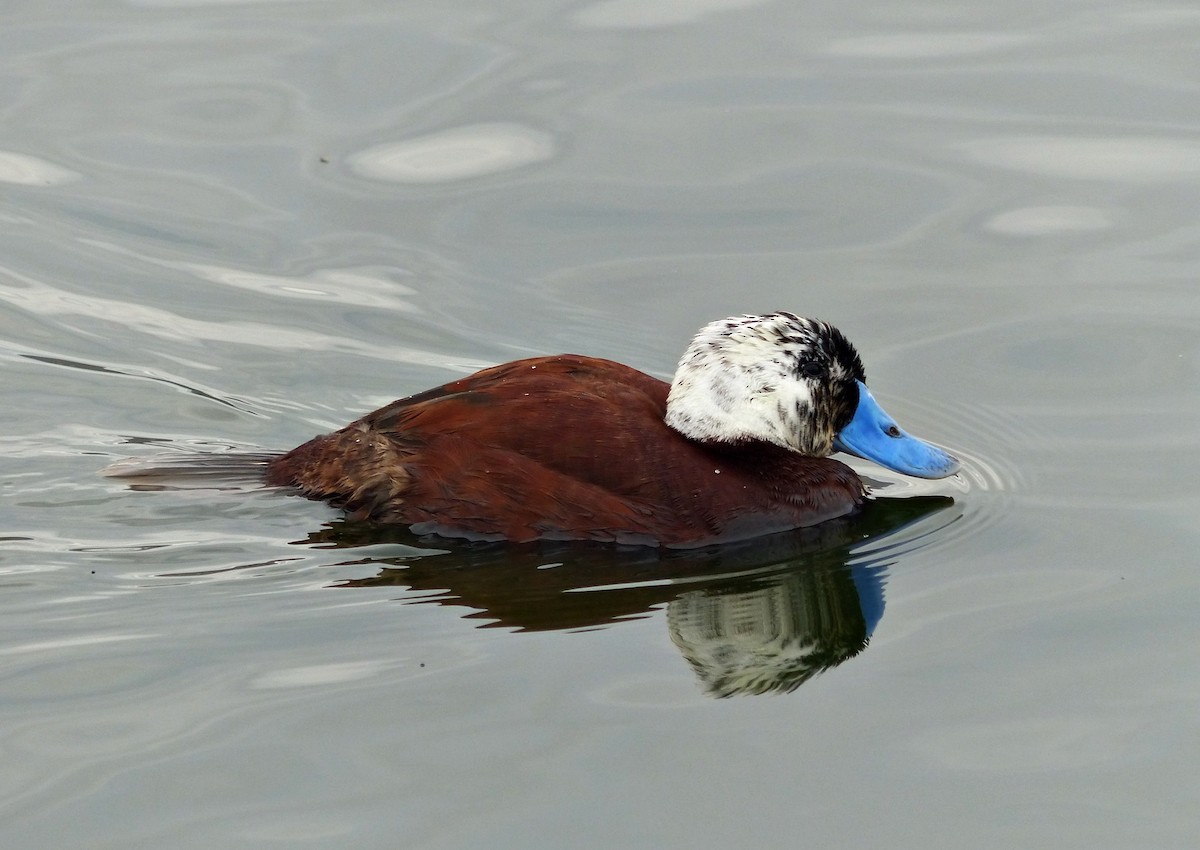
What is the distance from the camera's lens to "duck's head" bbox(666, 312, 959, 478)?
6234 mm

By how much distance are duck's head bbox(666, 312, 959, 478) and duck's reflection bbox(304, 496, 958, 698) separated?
384 millimetres

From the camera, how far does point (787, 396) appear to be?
20.9 ft

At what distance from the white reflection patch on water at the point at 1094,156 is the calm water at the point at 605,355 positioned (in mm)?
32

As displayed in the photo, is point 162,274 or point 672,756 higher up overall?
point 162,274

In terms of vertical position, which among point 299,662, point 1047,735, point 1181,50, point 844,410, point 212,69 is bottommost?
point 1047,735

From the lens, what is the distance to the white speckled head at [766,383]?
20.4 ft

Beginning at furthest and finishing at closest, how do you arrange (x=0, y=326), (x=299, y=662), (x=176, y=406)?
(x=0, y=326), (x=176, y=406), (x=299, y=662)

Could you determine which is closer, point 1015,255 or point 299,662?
point 299,662

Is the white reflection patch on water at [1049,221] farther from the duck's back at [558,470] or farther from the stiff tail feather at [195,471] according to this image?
the stiff tail feather at [195,471]

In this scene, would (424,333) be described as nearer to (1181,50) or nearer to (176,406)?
(176,406)

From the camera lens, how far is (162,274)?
337 inches

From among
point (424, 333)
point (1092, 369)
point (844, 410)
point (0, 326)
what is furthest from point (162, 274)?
point (1092, 369)

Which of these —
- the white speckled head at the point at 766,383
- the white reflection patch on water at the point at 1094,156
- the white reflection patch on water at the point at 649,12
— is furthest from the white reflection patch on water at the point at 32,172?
the white reflection patch on water at the point at 1094,156

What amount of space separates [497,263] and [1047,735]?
14.7ft
